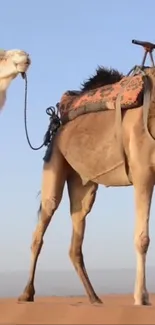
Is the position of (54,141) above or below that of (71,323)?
above

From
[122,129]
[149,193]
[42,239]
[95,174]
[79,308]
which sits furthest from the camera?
[42,239]

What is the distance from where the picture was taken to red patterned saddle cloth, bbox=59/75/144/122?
7020 millimetres

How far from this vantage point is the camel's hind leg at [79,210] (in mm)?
7793

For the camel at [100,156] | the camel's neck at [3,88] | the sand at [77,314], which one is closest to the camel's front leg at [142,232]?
the camel at [100,156]

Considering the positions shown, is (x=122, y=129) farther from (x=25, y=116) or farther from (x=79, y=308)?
(x=79, y=308)

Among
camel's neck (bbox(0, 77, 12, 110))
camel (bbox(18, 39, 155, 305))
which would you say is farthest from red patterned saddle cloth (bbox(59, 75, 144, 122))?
camel's neck (bbox(0, 77, 12, 110))

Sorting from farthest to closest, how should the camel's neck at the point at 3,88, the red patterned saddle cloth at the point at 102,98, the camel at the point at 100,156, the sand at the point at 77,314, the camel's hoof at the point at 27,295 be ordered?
the camel's neck at the point at 3,88, the camel's hoof at the point at 27,295, the red patterned saddle cloth at the point at 102,98, the camel at the point at 100,156, the sand at the point at 77,314

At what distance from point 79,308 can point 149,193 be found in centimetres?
160

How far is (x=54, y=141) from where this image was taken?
8023 mm

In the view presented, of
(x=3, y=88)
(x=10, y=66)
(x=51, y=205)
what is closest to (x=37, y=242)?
(x=51, y=205)

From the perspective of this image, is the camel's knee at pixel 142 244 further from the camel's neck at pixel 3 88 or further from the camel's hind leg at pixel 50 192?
the camel's neck at pixel 3 88

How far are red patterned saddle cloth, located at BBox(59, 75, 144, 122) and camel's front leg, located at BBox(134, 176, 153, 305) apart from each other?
96 centimetres

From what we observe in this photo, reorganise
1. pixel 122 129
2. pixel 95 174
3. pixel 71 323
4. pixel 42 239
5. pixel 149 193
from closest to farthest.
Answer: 1. pixel 71 323
2. pixel 149 193
3. pixel 122 129
4. pixel 95 174
5. pixel 42 239

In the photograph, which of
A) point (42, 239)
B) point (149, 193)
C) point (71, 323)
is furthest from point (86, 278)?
point (71, 323)
